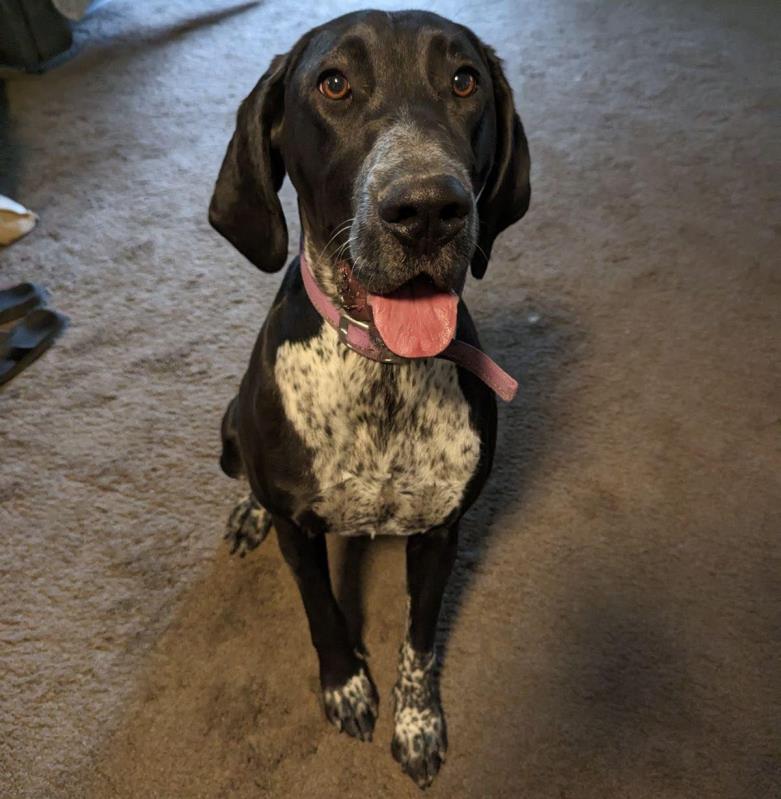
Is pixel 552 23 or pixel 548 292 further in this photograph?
pixel 552 23

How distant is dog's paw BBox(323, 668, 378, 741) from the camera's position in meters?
1.80

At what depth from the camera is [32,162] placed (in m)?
3.34

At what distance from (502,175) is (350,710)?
1123 millimetres

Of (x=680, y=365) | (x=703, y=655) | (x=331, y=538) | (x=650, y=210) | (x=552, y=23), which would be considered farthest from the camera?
Result: (x=552, y=23)

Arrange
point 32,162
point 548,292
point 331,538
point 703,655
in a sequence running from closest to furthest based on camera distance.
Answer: point 703,655 < point 331,538 < point 548,292 < point 32,162

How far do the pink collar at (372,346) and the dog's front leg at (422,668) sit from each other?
380 mm

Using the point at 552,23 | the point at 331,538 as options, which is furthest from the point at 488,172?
the point at 552,23

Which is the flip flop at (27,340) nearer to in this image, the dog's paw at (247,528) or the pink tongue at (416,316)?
the dog's paw at (247,528)

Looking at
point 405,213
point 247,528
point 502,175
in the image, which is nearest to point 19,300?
point 247,528

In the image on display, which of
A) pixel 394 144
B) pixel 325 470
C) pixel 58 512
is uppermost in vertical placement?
pixel 394 144

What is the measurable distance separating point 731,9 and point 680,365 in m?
2.71

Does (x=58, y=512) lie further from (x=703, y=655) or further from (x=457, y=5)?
(x=457, y=5)

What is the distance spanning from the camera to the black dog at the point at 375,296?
1.22 m

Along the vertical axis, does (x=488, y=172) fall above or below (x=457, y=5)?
above
